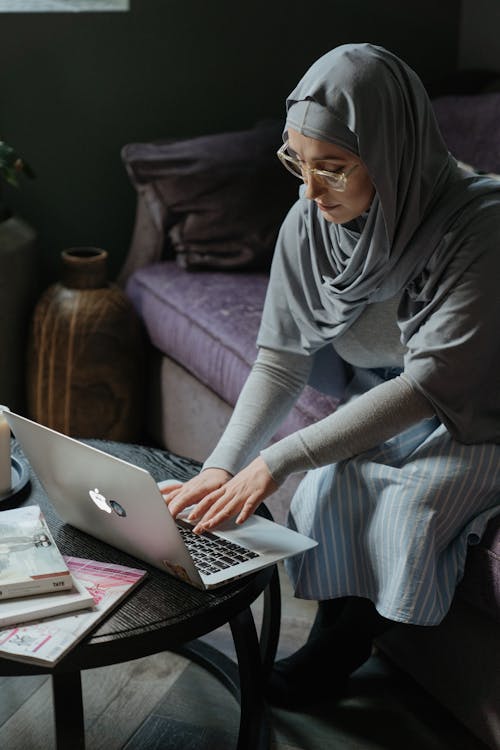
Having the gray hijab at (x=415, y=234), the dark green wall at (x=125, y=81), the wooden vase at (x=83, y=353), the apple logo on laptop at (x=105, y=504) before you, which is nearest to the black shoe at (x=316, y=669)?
the gray hijab at (x=415, y=234)

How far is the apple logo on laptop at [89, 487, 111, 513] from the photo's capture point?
131cm

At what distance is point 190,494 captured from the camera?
1.46 metres

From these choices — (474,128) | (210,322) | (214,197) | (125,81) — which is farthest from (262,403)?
(125,81)

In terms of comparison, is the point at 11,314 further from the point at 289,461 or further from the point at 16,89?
the point at 289,461

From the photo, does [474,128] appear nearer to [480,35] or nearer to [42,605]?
[480,35]

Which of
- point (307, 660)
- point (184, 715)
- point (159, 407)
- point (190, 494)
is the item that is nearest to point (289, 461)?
point (190, 494)

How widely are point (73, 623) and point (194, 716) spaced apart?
20.4 inches

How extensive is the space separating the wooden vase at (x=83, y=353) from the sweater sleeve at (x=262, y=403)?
0.80m

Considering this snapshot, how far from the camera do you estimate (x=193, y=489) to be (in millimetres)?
1466

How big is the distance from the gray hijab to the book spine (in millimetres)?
571

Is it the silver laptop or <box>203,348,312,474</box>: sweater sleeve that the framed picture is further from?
the silver laptop

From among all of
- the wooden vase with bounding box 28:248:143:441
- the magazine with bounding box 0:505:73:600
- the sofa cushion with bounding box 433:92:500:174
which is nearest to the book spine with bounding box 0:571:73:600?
the magazine with bounding box 0:505:73:600

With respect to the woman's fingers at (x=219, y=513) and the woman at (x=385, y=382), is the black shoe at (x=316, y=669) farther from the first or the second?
the woman's fingers at (x=219, y=513)

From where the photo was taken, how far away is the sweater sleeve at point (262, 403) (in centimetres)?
158
